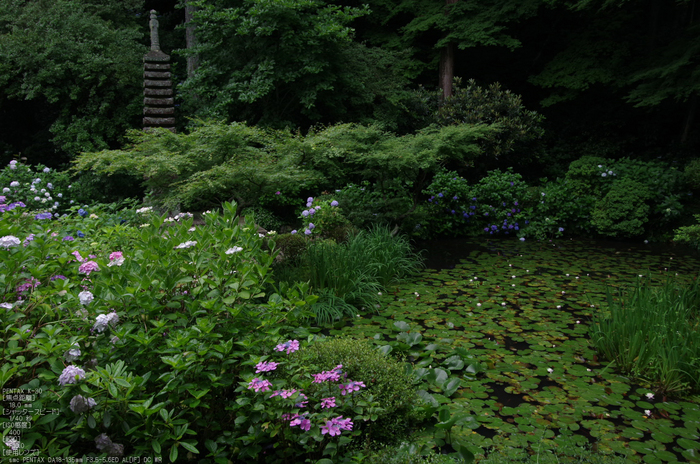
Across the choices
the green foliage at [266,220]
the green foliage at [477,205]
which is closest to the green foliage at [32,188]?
the green foliage at [266,220]

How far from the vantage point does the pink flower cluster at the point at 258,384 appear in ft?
6.36

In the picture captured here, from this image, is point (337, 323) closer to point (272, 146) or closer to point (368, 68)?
point (272, 146)

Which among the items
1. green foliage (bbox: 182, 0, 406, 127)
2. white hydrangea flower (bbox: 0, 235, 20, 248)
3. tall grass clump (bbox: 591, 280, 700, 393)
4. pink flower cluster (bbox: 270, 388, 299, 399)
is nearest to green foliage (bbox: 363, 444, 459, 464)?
pink flower cluster (bbox: 270, 388, 299, 399)

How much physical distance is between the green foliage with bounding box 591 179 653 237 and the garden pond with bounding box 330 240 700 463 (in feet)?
3.52

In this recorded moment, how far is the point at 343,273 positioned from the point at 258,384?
9.26ft

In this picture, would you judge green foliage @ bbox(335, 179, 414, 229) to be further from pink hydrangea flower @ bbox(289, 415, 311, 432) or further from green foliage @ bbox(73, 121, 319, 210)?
pink hydrangea flower @ bbox(289, 415, 311, 432)

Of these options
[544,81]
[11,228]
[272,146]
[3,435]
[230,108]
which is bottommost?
[3,435]

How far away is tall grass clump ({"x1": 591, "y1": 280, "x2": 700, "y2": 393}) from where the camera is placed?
10.2ft

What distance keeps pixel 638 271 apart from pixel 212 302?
5656 millimetres

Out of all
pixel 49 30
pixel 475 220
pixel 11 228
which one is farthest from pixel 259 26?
pixel 11 228

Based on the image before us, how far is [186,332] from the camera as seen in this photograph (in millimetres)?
1919

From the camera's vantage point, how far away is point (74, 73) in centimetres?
895

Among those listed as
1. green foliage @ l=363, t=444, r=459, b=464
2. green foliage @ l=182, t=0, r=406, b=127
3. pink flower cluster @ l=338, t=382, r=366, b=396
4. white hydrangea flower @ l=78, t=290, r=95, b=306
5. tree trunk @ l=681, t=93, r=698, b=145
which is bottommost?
green foliage @ l=363, t=444, r=459, b=464

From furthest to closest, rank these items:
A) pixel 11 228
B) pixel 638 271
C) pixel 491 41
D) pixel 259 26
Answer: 1. pixel 491 41
2. pixel 259 26
3. pixel 638 271
4. pixel 11 228
